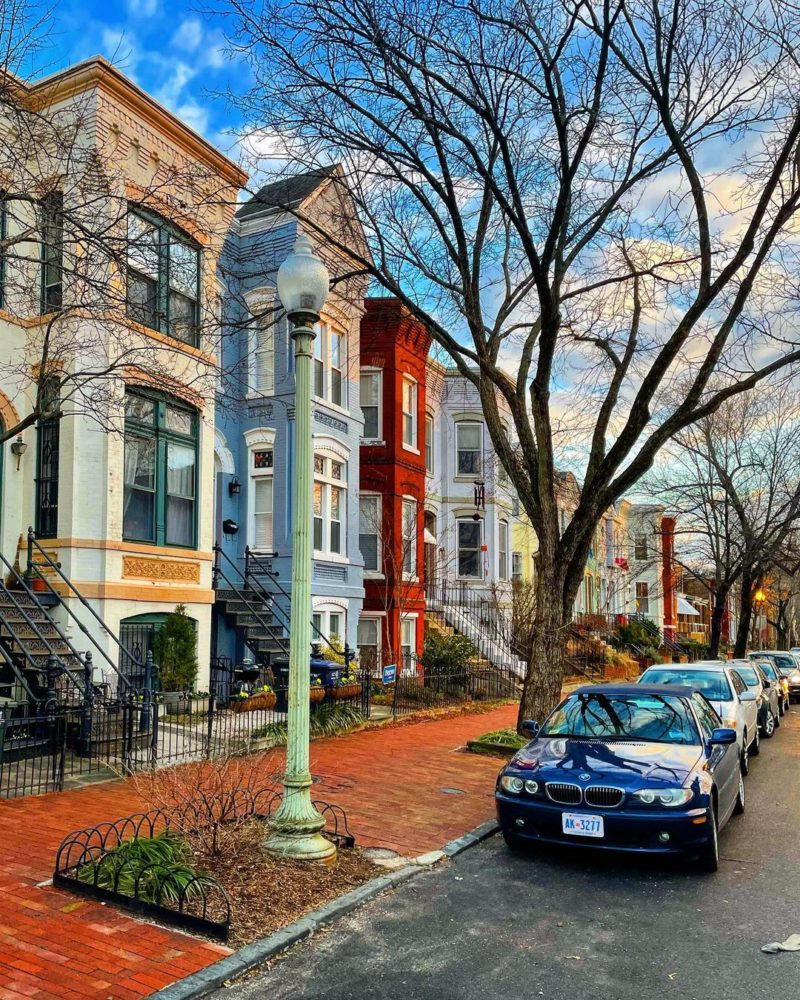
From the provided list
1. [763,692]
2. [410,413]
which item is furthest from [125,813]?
[410,413]

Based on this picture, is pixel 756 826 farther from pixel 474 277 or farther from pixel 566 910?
pixel 474 277

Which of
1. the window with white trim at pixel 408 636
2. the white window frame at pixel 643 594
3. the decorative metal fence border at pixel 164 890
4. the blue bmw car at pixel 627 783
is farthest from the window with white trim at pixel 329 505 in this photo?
the white window frame at pixel 643 594

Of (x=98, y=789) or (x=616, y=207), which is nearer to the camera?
(x=98, y=789)

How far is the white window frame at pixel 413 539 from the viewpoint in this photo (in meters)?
25.0

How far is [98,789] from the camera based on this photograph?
31.3ft

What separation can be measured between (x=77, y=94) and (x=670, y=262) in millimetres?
9964

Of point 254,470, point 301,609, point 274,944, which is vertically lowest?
point 274,944

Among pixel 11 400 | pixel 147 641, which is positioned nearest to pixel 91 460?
pixel 11 400

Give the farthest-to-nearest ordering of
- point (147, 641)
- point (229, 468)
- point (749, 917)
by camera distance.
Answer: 1. point (229, 468)
2. point (147, 641)
3. point (749, 917)

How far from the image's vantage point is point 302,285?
23.2ft

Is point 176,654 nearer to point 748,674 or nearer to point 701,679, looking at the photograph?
point 701,679

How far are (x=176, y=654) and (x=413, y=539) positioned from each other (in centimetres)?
1177

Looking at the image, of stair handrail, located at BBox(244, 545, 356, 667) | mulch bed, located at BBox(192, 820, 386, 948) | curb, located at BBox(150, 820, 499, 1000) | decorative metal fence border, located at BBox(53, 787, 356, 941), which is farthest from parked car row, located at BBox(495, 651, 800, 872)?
stair handrail, located at BBox(244, 545, 356, 667)

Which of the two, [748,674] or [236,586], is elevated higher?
[236,586]
